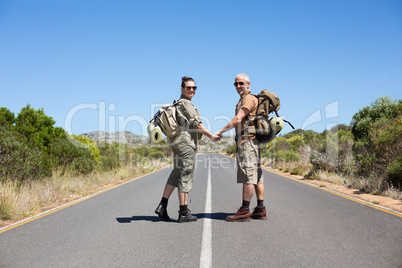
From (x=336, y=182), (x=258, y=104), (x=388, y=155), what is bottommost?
(x=336, y=182)

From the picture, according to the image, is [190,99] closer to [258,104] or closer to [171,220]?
[258,104]

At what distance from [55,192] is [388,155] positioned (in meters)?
10.1

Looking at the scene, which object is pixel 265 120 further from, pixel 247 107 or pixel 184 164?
pixel 184 164

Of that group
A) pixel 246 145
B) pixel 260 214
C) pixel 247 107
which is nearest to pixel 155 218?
pixel 260 214

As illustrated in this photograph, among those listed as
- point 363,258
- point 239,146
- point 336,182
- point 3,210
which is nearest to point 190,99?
point 239,146

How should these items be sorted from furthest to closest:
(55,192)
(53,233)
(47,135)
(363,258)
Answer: (47,135), (55,192), (53,233), (363,258)

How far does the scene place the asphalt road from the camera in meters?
4.48

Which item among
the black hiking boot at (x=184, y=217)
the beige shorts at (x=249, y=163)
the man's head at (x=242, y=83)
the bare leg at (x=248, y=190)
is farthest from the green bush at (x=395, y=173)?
the black hiking boot at (x=184, y=217)

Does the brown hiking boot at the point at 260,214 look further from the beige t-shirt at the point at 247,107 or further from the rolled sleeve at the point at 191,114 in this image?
the rolled sleeve at the point at 191,114

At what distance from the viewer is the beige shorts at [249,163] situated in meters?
6.25

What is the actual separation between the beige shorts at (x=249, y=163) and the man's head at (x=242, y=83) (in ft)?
3.12

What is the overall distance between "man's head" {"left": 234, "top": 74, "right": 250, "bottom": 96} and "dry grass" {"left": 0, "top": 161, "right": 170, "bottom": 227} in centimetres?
520

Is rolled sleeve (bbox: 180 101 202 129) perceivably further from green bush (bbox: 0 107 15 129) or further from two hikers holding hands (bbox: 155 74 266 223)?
green bush (bbox: 0 107 15 129)

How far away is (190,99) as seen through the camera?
256 inches
